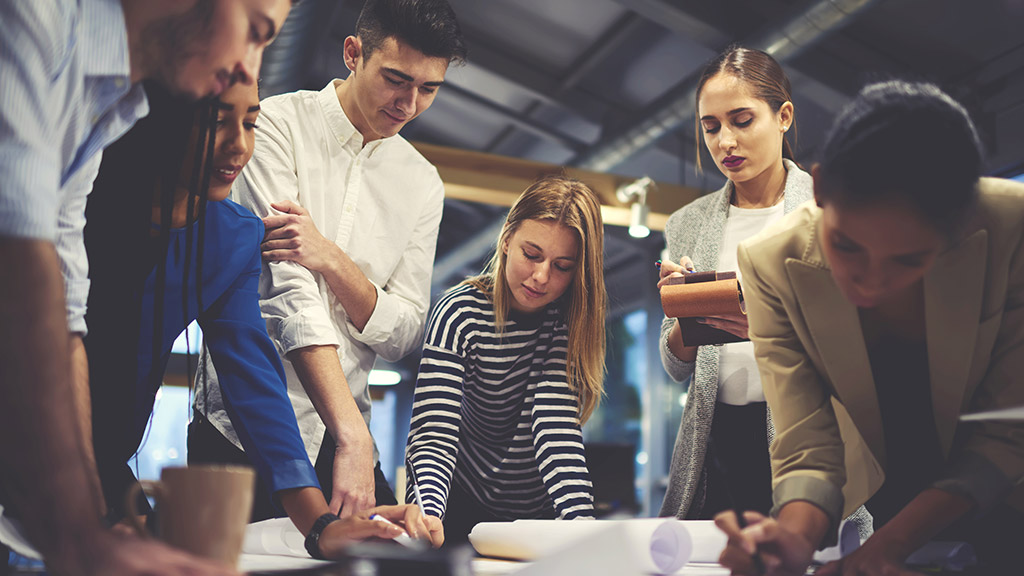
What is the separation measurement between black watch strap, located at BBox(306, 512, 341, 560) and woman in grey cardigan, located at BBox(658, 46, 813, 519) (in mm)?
757

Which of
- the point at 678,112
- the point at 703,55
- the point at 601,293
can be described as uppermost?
the point at 703,55

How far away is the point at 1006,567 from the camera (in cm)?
99

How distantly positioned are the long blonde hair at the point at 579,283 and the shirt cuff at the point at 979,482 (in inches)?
35.0

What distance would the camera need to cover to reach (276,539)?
116 centimetres

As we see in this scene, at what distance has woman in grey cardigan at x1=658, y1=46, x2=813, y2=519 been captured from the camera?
167cm

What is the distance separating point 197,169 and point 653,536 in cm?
79

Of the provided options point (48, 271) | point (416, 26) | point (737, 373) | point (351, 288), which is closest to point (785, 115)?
point (737, 373)

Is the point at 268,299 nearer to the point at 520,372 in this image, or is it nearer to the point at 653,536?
the point at 520,372

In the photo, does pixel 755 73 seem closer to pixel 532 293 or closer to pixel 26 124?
pixel 532 293

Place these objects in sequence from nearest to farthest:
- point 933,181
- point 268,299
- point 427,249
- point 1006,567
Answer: point 933,181 < point 1006,567 < point 268,299 < point 427,249

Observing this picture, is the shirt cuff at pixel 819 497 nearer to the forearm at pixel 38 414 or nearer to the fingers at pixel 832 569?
the fingers at pixel 832 569

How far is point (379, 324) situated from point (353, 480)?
17.4 inches

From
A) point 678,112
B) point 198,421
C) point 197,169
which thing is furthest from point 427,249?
point 678,112

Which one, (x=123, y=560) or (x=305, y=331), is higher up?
(x=305, y=331)
